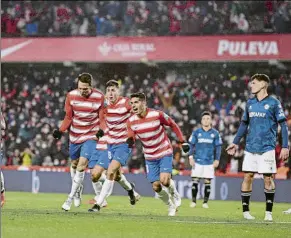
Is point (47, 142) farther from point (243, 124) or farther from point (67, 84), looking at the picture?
point (243, 124)

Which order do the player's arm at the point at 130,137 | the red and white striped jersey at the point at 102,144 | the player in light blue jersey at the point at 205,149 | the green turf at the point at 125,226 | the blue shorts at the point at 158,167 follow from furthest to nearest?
the player in light blue jersey at the point at 205,149
the red and white striped jersey at the point at 102,144
the blue shorts at the point at 158,167
the player's arm at the point at 130,137
the green turf at the point at 125,226

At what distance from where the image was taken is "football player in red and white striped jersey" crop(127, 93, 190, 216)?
14.1m

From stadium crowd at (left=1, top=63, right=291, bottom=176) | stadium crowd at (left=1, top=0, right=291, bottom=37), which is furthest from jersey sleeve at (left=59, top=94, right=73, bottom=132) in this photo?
stadium crowd at (left=1, top=0, right=291, bottom=37)

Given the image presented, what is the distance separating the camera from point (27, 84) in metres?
33.9

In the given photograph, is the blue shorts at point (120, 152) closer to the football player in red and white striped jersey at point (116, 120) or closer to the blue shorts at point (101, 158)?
the football player in red and white striped jersey at point (116, 120)

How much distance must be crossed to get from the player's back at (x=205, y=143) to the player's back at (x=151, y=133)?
209 inches

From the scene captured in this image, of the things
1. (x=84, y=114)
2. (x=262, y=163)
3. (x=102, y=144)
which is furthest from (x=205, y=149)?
(x=262, y=163)

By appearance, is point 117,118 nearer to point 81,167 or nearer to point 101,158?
point 101,158

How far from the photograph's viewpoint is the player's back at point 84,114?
15.1m

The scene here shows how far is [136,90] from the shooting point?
3222 cm

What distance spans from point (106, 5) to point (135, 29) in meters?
1.71

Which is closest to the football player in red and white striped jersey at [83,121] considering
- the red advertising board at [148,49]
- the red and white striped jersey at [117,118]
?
the red and white striped jersey at [117,118]

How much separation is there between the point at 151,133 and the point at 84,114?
1.51m

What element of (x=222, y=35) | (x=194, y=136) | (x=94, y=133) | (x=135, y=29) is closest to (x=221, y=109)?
(x=222, y=35)
